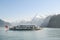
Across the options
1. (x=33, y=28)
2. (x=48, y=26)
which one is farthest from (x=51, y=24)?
(x=33, y=28)

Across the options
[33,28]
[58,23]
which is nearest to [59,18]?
[58,23]

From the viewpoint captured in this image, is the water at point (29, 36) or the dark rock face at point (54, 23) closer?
the water at point (29, 36)

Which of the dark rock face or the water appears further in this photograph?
the dark rock face

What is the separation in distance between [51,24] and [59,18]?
9.05 meters

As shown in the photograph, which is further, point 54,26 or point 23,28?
point 54,26

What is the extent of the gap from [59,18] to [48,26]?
1226 cm

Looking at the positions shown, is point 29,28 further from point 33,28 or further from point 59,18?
point 59,18

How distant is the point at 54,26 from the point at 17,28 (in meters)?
77.5

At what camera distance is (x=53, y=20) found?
570 feet

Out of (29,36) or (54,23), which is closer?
(29,36)

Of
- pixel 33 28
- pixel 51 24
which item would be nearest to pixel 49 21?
pixel 51 24

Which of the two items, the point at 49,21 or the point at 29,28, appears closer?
the point at 29,28

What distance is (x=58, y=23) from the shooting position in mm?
176875

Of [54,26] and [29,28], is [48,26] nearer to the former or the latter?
[54,26]
